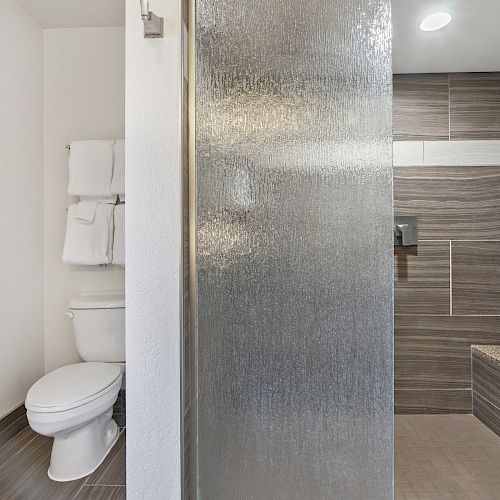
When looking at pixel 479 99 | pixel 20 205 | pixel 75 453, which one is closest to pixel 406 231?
pixel 479 99

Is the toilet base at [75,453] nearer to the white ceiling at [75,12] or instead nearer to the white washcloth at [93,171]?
the white washcloth at [93,171]

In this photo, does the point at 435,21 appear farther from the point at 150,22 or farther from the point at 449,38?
the point at 150,22

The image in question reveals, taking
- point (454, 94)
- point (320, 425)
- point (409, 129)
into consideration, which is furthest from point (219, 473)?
point (454, 94)

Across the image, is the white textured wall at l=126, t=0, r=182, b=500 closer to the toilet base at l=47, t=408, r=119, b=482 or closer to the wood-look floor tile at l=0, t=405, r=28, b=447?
the toilet base at l=47, t=408, r=119, b=482

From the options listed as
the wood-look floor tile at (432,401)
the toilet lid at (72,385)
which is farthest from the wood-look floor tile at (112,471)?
the wood-look floor tile at (432,401)

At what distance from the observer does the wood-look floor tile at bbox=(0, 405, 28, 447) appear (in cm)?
184

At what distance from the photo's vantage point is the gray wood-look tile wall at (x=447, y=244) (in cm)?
217

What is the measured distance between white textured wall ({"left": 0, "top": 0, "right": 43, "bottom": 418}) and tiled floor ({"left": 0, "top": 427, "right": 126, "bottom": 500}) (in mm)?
204

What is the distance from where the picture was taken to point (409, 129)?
219 centimetres

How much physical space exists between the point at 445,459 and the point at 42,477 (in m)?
1.74

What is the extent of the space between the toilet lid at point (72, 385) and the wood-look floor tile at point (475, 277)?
71.9 inches

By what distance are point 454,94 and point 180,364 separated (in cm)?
210

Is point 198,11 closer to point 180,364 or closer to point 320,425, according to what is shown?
point 180,364

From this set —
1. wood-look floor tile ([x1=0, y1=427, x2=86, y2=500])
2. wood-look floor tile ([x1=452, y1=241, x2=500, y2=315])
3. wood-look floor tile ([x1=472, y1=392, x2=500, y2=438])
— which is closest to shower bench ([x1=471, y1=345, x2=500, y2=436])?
wood-look floor tile ([x1=472, y1=392, x2=500, y2=438])
